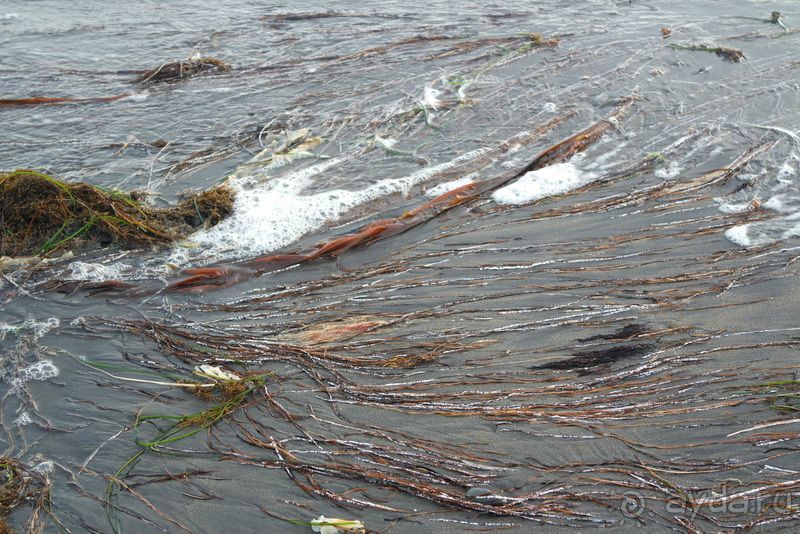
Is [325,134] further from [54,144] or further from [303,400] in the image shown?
[303,400]

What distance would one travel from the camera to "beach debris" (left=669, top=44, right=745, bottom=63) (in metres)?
6.47

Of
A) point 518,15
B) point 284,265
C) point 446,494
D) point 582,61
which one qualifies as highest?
point 518,15

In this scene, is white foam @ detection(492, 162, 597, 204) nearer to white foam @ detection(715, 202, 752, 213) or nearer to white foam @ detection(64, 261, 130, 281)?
white foam @ detection(715, 202, 752, 213)

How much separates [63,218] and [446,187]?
2.51 metres

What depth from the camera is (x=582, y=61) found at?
6.54 metres

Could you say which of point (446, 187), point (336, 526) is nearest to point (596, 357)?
point (336, 526)

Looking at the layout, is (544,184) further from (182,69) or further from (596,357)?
(182,69)

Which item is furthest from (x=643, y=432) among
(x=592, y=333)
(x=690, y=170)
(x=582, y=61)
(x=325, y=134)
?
(x=582, y=61)

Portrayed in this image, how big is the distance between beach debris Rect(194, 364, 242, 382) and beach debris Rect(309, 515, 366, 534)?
823mm

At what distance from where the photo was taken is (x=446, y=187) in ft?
15.2

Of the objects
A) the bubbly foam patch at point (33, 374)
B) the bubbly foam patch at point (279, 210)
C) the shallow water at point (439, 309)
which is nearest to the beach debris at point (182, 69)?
the shallow water at point (439, 309)

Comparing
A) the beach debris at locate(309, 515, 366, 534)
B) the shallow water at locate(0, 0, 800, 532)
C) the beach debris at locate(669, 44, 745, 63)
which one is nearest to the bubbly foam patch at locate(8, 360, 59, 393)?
the shallow water at locate(0, 0, 800, 532)

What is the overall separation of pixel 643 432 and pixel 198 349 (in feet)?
6.94

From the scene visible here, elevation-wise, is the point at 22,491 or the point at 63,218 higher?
the point at 63,218
